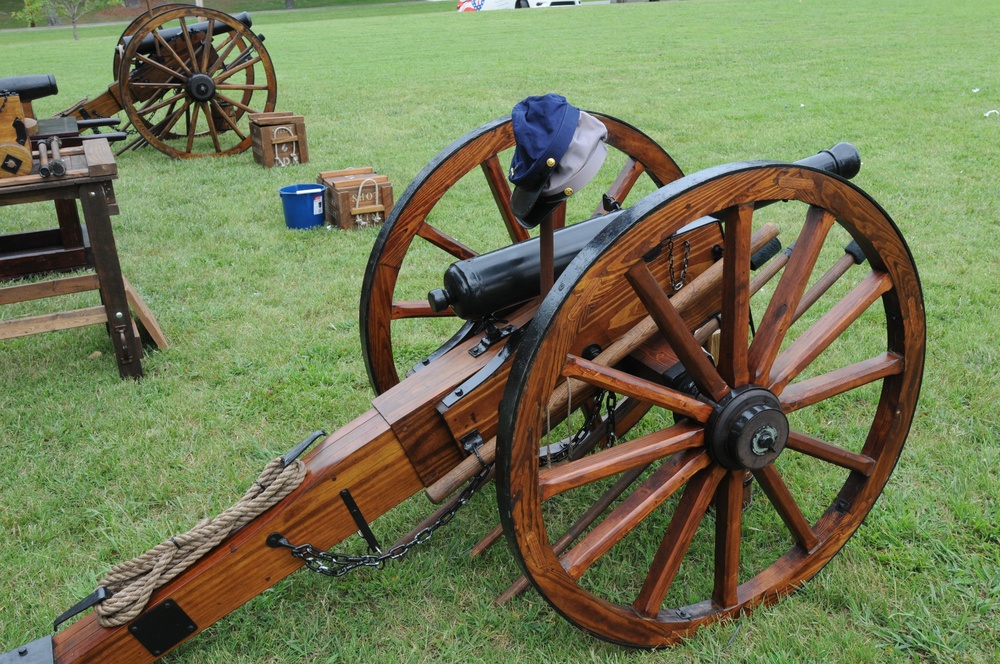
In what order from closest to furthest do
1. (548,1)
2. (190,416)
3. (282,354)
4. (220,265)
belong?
(190,416) < (282,354) < (220,265) < (548,1)

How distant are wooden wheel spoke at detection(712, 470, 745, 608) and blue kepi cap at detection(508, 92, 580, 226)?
2.95 feet

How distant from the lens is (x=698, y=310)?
7.72 ft

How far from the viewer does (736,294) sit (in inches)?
77.7

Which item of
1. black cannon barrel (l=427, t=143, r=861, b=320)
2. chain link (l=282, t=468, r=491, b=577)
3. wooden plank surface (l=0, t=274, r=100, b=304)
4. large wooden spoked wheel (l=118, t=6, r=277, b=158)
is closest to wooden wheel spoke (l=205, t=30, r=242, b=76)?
large wooden spoked wheel (l=118, t=6, r=277, b=158)

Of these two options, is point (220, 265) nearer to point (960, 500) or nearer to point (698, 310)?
point (698, 310)

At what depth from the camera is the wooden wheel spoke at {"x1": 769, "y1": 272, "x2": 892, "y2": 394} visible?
2.12m

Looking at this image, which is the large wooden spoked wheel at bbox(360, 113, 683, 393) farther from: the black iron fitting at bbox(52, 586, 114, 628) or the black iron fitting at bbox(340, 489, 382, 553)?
the black iron fitting at bbox(52, 586, 114, 628)

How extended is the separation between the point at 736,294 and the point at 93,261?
3.16 metres

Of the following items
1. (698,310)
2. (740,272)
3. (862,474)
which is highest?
(740,272)

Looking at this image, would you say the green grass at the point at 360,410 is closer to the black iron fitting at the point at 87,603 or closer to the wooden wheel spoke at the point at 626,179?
the black iron fitting at the point at 87,603

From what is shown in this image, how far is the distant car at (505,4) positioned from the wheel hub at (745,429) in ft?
97.9

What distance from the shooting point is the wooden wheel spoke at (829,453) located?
2.21 m

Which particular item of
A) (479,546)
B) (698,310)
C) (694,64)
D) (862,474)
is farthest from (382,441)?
(694,64)

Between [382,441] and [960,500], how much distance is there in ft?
6.40
